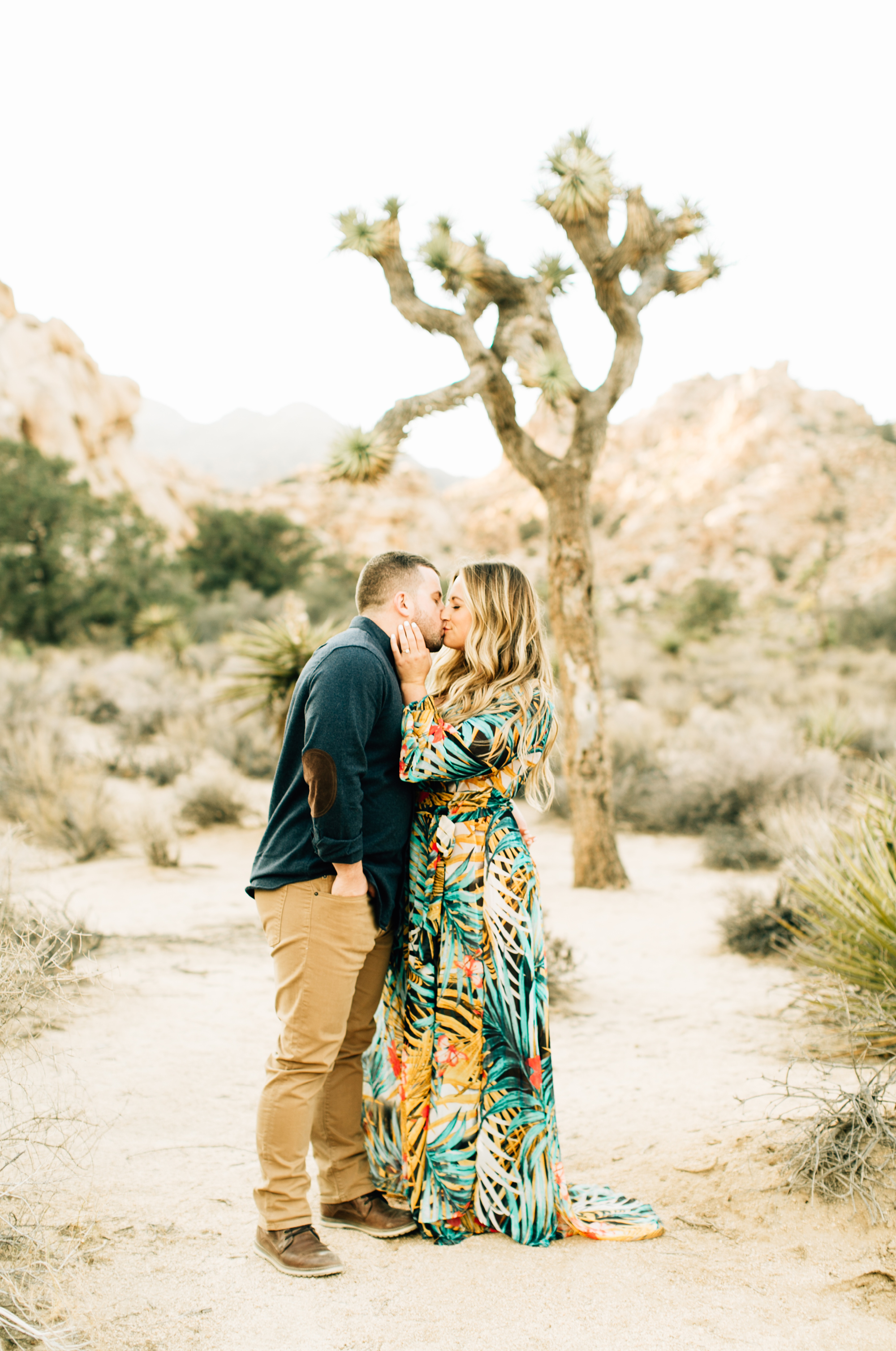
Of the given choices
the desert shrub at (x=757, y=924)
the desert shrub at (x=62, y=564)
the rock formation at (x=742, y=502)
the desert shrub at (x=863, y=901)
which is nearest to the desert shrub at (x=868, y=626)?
the rock formation at (x=742, y=502)

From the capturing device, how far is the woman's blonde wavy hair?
2.90 m

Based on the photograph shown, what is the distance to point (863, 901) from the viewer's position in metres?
4.10

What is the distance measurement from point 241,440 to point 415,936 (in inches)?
4749

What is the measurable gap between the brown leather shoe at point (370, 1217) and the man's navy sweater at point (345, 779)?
924mm

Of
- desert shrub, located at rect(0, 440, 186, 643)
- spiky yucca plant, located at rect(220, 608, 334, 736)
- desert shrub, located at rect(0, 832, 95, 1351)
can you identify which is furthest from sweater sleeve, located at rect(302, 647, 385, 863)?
desert shrub, located at rect(0, 440, 186, 643)

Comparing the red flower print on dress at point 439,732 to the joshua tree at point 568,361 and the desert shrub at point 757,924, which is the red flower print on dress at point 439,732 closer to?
the desert shrub at point 757,924

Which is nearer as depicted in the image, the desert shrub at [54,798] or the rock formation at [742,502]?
the desert shrub at [54,798]

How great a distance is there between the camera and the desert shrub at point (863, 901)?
397 centimetres

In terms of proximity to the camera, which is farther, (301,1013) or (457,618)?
(457,618)

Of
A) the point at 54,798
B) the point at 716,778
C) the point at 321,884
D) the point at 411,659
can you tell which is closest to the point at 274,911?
the point at 321,884

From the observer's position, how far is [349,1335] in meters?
2.35

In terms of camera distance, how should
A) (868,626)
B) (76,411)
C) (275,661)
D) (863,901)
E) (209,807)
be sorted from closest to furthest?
(863,901) < (275,661) < (209,807) < (868,626) < (76,411)

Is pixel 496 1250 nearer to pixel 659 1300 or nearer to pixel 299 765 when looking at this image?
pixel 659 1300

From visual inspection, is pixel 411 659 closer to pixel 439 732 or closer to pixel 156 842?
pixel 439 732
